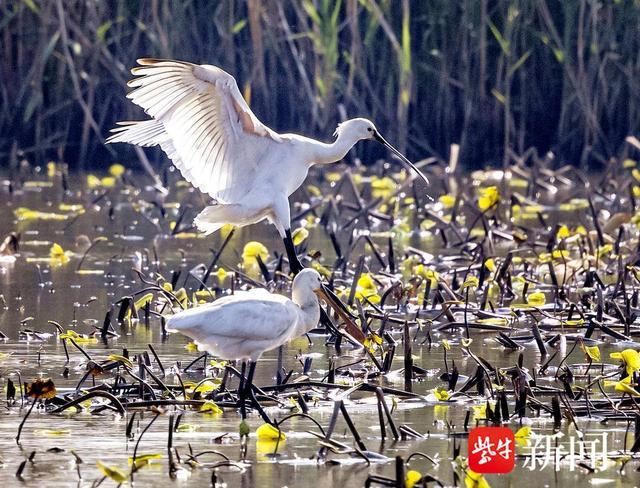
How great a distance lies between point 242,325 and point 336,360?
127 cm

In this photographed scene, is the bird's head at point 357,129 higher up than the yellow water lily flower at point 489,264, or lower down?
higher up

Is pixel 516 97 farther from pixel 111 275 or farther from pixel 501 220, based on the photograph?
pixel 111 275

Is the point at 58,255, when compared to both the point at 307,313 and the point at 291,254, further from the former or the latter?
the point at 307,313

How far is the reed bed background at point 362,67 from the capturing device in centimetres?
1623

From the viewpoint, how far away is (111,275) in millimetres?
9875

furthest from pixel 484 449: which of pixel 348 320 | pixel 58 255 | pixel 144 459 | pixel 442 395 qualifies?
pixel 58 255

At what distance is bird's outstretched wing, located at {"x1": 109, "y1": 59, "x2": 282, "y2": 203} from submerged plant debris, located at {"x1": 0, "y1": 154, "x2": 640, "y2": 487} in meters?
0.64

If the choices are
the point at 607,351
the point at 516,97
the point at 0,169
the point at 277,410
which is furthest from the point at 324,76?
the point at 277,410

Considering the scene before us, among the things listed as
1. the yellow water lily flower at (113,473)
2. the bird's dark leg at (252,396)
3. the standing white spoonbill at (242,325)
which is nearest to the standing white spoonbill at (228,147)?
the standing white spoonbill at (242,325)

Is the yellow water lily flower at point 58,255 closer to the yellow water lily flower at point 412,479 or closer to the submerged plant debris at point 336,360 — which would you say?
the submerged plant debris at point 336,360

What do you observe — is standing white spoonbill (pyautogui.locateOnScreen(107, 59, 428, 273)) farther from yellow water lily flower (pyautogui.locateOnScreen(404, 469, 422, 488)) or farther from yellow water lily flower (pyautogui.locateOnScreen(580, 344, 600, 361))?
yellow water lily flower (pyautogui.locateOnScreen(404, 469, 422, 488))

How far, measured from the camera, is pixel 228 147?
8.65m

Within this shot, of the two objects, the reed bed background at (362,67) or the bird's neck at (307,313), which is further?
the reed bed background at (362,67)

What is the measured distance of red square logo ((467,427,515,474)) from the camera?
5.04m
